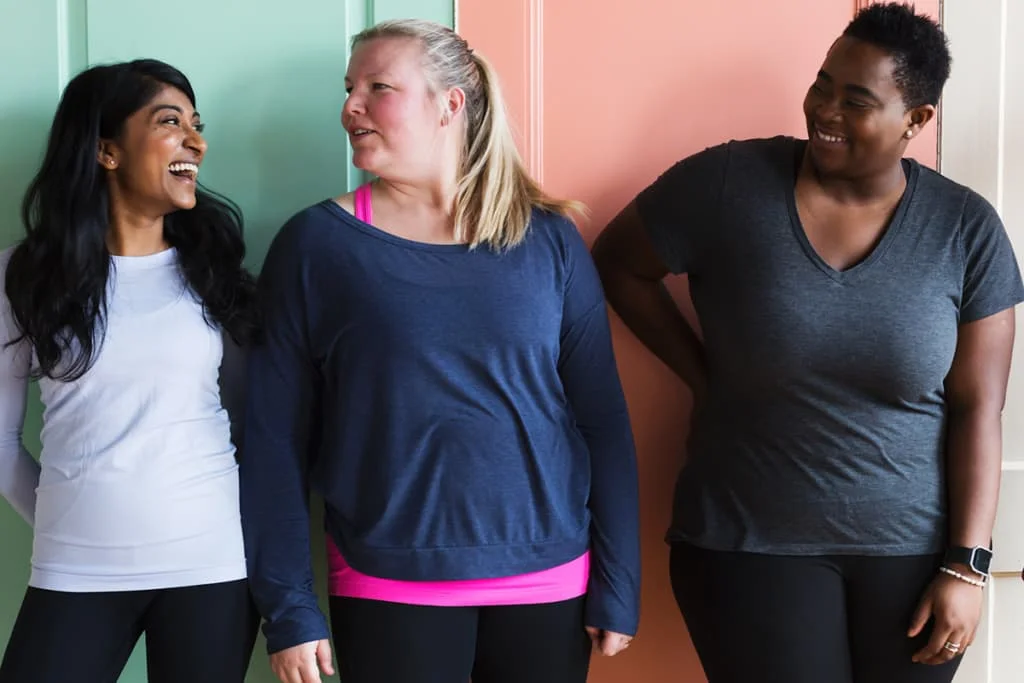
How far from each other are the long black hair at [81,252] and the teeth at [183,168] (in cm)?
10

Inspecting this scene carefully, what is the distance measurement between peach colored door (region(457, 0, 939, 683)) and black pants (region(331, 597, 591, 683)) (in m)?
0.39

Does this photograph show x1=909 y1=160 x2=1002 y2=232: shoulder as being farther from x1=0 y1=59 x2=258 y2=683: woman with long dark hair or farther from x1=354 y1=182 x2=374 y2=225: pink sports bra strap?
x1=0 y1=59 x2=258 y2=683: woman with long dark hair

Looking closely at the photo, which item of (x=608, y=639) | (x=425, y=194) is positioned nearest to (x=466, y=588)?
(x=608, y=639)

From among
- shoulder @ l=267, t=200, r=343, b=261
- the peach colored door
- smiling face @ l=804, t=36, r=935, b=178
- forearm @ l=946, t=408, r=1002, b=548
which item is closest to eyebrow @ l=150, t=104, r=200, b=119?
shoulder @ l=267, t=200, r=343, b=261

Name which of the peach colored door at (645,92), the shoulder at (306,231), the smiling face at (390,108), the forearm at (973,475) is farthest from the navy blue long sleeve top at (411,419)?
the forearm at (973,475)

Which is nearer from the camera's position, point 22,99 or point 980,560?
point 980,560

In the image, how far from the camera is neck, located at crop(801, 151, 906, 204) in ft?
4.65

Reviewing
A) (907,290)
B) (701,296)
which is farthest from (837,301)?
(701,296)

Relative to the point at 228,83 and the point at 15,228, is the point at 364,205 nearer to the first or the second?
the point at 228,83

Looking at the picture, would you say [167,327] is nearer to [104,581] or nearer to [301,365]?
[301,365]

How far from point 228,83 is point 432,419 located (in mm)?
698

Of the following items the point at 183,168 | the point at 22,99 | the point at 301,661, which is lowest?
the point at 301,661

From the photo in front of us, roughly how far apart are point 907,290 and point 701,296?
1.01ft

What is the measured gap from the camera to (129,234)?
1410mm
